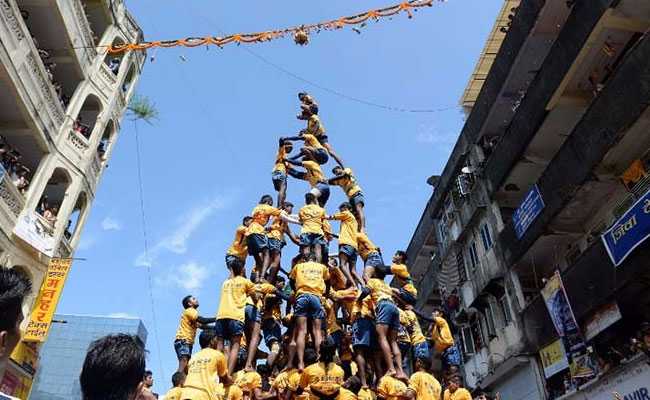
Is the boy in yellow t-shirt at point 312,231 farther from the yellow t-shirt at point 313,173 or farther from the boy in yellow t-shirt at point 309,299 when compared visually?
the yellow t-shirt at point 313,173

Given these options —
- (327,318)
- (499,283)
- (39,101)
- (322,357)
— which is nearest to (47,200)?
(39,101)

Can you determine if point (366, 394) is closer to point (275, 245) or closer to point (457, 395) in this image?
point (457, 395)

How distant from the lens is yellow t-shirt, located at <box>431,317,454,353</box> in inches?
415

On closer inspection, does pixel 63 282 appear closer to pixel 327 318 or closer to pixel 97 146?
pixel 97 146

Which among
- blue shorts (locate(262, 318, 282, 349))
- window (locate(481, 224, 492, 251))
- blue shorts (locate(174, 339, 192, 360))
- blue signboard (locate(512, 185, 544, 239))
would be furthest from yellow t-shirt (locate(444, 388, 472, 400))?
window (locate(481, 224, 492, 251))

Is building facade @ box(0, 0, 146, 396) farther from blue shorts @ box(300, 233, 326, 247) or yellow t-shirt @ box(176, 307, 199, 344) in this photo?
blue shorts @ box(300, 233, 326, 247)

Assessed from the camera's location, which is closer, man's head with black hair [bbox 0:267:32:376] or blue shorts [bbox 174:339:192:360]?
man's head with black hair [bbox 0:267:32:376]

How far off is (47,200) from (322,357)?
16.2m

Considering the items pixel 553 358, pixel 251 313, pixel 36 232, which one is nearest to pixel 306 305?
pixel 251 313

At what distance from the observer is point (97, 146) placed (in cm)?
2003

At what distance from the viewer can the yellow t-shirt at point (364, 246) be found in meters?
11.3

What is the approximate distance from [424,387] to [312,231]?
4366mm

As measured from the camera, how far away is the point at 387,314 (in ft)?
27.7

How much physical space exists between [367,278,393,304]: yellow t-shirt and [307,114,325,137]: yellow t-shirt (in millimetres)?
7743
